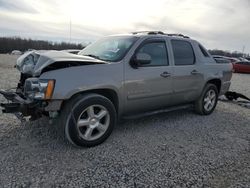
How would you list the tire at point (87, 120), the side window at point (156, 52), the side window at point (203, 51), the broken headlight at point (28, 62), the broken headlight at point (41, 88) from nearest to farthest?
1. the broken headlight at point (41, 88)
2. the tire at point (87, 120)
3. the broken headlight at point (28, 62)
4. the side window at point (156, 52)
5. the side window at point (203, 51)

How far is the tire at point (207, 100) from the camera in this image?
6098mm

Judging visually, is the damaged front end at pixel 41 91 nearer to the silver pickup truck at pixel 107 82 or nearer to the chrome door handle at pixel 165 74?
the silver pickup truck at pixel 107 82

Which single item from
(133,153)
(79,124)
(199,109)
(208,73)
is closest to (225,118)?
(199,109)

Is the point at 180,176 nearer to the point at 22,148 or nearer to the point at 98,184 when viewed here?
the point at 98,184

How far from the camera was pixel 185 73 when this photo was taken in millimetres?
5406

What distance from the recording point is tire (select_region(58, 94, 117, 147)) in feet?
12.2

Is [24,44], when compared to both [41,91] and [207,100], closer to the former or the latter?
[207,100]

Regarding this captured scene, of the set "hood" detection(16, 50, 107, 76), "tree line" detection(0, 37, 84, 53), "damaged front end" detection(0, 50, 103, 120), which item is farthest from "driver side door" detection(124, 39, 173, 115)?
"tree line" detection(0, 37, 84, 53)

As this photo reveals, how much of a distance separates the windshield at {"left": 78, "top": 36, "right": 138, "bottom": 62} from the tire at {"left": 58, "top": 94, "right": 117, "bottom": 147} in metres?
0.84

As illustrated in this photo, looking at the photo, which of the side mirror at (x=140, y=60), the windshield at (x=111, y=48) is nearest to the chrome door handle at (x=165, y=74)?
the side mirror at (x=140, y=60)

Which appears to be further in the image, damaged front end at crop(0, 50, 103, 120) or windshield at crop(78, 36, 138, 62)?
windshield at crop(78, 36, 138, 62)

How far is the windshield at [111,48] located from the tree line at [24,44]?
48.9 m

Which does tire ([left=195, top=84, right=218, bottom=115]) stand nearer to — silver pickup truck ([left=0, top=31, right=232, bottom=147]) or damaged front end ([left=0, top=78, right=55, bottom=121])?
silver pickup truck ([left=0, top=31, right=232, bottom=147])

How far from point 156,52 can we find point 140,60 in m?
0.70
